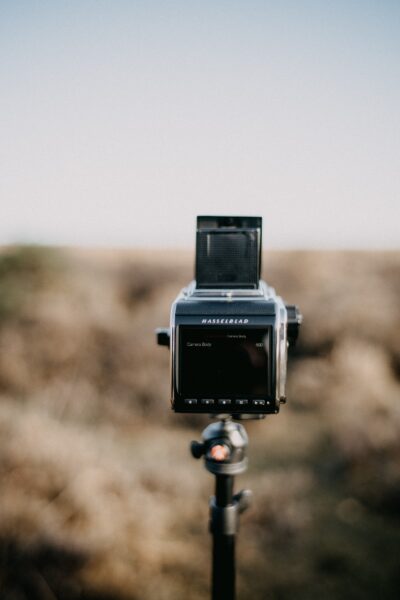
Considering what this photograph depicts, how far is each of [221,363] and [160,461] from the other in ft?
10.9

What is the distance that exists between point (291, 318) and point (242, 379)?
0.24m

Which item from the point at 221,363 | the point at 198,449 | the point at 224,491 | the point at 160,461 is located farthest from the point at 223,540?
the point at 160,461

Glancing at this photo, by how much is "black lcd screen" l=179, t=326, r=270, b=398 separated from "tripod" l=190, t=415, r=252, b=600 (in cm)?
15

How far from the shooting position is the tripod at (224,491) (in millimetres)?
1493

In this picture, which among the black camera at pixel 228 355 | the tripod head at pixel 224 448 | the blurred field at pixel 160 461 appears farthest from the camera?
the blurred field at pixel 160 461

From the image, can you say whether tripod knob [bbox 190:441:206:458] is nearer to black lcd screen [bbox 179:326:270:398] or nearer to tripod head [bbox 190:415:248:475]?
tripod head [bbox 190:415:248:475]

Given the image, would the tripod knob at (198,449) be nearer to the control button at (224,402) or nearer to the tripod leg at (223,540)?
the tripod leg at (223,540)

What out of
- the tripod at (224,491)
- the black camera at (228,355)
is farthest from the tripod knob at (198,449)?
the black camera at (228,355)

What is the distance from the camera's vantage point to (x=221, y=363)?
1.40m

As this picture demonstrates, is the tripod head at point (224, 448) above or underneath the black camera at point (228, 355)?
underneath

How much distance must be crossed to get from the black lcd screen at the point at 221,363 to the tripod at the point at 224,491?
146mm

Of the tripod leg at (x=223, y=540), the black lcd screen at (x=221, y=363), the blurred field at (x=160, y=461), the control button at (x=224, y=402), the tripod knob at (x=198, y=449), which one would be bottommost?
the blurred field at (x=160, y=461)

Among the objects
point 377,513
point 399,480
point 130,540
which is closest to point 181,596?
point 130,540

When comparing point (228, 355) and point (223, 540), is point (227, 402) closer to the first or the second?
point (228, 355)
